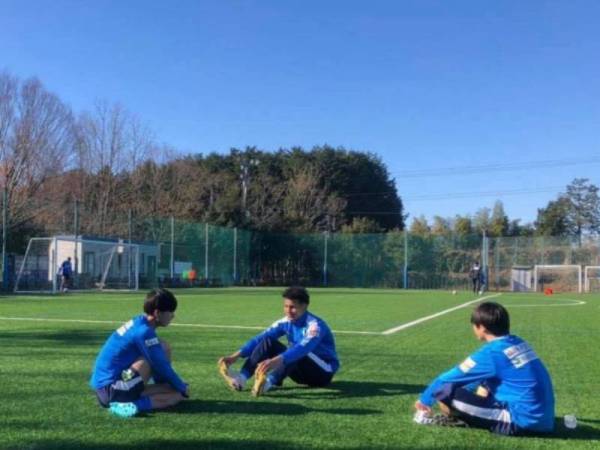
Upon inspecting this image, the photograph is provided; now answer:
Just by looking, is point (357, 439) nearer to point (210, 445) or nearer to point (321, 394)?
point (210, 445)

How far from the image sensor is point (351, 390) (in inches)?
256

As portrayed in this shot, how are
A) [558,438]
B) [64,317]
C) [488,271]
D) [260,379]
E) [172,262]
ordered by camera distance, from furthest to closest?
1. [488,271]
2. [172,262]
3. [64,317]
4. [260,379]
5. [558,438]

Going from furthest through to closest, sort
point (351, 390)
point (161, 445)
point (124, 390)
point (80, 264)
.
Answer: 1. point (80, 264)
2. point (351, 390)
3. point (124, 390)
4. point (161, 445)

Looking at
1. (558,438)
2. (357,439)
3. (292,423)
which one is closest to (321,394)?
(292,423)

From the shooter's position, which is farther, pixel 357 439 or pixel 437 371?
pixel 437 371

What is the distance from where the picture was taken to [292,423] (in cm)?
507

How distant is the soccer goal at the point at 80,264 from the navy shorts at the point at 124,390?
2493 centimetres

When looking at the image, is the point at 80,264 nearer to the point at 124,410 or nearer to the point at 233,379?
the point at 233,379

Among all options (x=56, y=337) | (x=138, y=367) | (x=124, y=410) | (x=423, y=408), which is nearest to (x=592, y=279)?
(x=56, y=337)

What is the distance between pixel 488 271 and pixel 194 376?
36.5 metres

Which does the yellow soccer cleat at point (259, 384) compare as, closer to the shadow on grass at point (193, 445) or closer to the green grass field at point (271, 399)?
the green grass field at point (271, 399)

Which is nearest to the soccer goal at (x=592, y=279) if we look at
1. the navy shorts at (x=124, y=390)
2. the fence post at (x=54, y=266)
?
the fence post at (x=54, y=266)

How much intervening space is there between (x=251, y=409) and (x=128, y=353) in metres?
1.08

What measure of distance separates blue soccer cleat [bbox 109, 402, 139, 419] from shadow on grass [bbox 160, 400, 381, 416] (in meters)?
0.25
